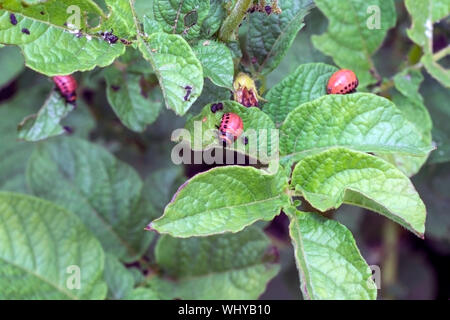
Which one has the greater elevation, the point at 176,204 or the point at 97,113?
the point at 176,204

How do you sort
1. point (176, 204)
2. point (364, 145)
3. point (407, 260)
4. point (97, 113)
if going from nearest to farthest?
point (176, 204), point (364, 145), point (97, 113), point (407, 260)

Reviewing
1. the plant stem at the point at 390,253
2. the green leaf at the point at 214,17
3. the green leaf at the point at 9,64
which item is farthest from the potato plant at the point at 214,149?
the plant stem at the point at 390,253

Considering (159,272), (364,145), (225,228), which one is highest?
(364,145)

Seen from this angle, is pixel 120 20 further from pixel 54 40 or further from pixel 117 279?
pixel 117 279

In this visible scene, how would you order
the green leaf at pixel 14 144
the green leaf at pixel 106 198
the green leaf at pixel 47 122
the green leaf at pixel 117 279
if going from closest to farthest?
the green leaf at pixel 47 122, the green leaf at pixel 117 279, the green leaf at pixel 106 198, the green leaf at pixel 14 144

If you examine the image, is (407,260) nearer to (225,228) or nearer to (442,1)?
(442,1)

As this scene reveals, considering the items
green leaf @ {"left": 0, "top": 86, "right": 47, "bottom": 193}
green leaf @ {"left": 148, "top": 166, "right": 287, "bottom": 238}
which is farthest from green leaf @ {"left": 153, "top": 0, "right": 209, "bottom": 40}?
green leaf @ {"left": 0, "top": 86, "right": 47, "bottom": 193}

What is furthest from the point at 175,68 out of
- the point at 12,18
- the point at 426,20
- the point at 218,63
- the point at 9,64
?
the point at 9,64

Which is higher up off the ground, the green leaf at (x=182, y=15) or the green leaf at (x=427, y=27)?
the green leaf at (x=182, y=15)

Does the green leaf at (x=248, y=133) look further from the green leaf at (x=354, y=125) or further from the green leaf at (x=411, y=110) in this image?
the green leaf at (x=411, y=110)
